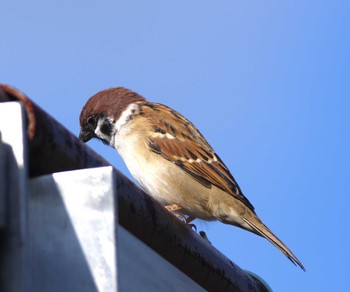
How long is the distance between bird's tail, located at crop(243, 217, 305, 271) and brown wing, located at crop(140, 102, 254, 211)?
125 mm

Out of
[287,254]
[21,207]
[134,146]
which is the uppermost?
[21,207]

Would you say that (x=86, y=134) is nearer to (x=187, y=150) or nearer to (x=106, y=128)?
(x=106, y=128)

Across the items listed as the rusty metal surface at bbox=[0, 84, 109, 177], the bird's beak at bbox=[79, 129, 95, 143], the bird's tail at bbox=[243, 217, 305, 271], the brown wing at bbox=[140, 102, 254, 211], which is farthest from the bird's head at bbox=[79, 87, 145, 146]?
the rusty metal surface at bbox=[0, 84, 109, 177]

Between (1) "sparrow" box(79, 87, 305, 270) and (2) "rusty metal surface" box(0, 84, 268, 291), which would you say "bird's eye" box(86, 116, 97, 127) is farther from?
(2) "rusty metal surface" box(0, 84, 268, 291)

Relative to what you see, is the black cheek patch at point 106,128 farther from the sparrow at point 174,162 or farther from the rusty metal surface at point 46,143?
the rusty metal surface at point 46,143

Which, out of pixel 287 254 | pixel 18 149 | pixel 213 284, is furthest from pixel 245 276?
pixel 287 254

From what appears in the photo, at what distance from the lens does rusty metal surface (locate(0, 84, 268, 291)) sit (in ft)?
4.70

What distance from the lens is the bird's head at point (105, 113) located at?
5.90 metres

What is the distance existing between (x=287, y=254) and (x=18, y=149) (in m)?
4.15

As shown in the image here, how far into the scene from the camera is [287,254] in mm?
5211

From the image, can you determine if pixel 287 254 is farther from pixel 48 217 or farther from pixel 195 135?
pixel 48 217

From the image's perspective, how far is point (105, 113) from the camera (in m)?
6.02

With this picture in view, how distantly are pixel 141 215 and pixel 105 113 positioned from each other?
4276 millimetres

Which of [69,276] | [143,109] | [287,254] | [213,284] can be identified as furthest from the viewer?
[143,109]
